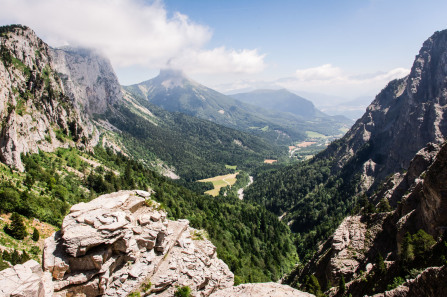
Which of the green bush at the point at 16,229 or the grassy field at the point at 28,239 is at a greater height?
the green bush at the point at 16,229

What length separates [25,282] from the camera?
21.4 m

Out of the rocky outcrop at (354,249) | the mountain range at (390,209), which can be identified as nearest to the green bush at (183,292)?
the mountain range at (390,209)

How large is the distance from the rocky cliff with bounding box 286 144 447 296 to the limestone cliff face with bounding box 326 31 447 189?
10197 centimetres

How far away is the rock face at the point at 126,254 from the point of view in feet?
88.8

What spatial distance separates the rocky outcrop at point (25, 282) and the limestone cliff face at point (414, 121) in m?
157

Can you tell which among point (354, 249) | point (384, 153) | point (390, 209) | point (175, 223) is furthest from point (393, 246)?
point (384, 153)

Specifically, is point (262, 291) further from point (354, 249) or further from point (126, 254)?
point (354, 249)

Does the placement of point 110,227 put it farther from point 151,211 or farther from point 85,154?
point 85,154

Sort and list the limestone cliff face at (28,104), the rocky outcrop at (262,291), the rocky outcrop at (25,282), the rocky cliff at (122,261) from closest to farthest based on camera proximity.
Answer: the rocky outcrop at (25,282)
the rocky cliff at (122,261)
the rocky outcrop at (262,291)
the limestone cliff face at (28,104)

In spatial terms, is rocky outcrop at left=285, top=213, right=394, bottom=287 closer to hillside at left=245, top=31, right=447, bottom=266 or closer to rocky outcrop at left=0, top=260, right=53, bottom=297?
rocky outcrop at left=0, top=260, right=53, bottom=297

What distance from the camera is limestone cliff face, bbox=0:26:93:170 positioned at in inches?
2908

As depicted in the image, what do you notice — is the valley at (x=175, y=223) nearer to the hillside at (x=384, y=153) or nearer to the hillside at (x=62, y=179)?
the hillside at (x=62, y=179)

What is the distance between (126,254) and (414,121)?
172437 millimetres

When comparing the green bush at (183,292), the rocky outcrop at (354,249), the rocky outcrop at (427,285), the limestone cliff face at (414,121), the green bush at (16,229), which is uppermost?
the limestone cliff face at (414,121)
